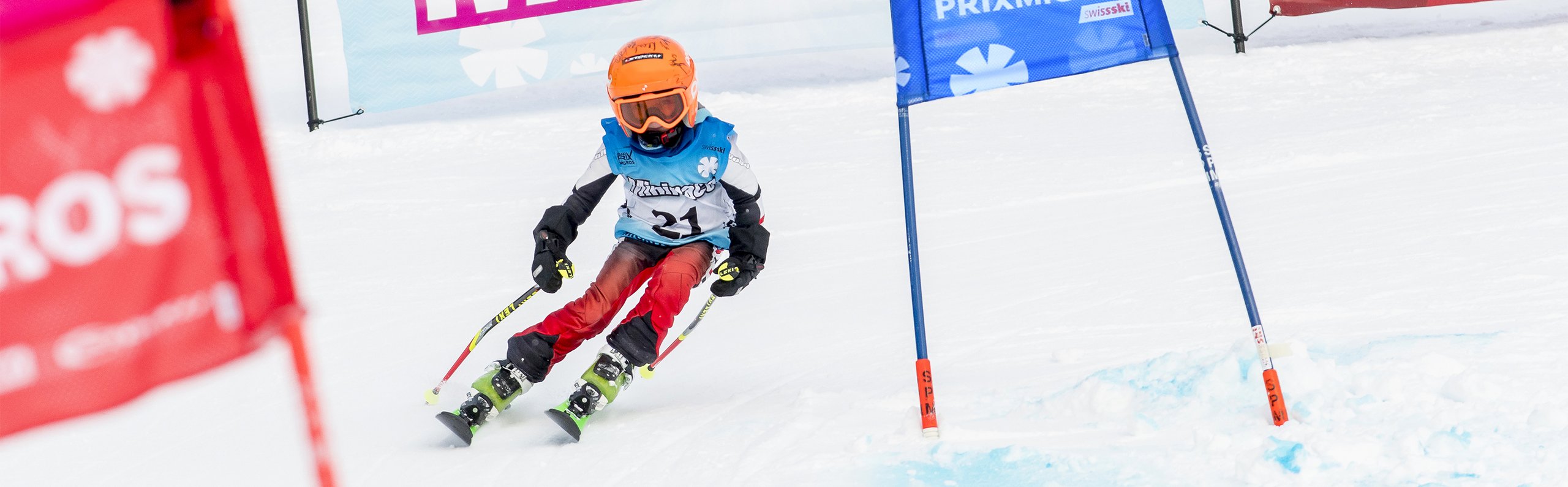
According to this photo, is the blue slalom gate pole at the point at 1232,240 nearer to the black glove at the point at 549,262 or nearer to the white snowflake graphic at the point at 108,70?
the black glove at the point at 549,262

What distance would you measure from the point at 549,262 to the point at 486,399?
467 millimetres

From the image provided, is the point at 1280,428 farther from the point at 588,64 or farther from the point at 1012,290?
the point at 588,64

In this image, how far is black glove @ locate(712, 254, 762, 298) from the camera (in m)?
4.11

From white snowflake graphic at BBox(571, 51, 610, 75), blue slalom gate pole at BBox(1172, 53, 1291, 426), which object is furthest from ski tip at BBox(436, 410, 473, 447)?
white snowflake graphic at BBox(571, 51, 610, 75)

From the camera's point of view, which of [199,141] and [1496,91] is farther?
[1496,91]

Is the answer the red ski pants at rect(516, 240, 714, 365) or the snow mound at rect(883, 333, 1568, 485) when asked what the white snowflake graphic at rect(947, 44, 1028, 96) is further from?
the red ski pants at rect(516, 240, 714, 365)

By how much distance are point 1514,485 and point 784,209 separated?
5.08m

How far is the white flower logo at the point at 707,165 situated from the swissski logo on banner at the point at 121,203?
241 cm

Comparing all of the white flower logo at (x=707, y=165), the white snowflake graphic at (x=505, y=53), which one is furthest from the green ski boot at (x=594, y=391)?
the white snowflake graphic at (x=505, y=53)

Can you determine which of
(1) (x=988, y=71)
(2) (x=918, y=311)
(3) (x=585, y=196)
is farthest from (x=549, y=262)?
(1) (x=988, y=71)

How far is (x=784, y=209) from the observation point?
754 centimetres

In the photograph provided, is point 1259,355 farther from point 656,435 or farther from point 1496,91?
point 1496,91

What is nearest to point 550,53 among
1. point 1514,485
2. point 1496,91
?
point 1496,91

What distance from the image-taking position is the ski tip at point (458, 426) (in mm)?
3809
